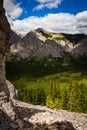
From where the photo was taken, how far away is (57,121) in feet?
169

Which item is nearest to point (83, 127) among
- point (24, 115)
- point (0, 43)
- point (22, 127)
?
point (24, 115)

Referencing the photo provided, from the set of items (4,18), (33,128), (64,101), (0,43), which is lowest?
(64,101)

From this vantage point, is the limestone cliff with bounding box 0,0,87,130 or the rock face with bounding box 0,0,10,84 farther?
the rock face with bounding box 0,0,10,84

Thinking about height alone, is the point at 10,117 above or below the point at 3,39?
below

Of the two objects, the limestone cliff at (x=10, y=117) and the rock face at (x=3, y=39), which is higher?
the rock face at (x=3, y=39)

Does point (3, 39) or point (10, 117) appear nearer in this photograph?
point (10, 117)

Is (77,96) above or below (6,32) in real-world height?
below

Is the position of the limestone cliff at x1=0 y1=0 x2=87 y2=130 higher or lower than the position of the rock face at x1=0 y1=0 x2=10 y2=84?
lower

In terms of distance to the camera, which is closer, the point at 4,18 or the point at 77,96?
the point at 4,18

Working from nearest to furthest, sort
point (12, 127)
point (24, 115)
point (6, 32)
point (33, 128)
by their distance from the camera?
1. point (12, 127)
2. point (33, 128)
3. point (6, 32)
4. point (24, 115)

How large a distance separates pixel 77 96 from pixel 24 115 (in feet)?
254

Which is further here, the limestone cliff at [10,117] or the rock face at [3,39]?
the rock face at [3,39]

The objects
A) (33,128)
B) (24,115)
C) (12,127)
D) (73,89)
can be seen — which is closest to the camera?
(12,127)

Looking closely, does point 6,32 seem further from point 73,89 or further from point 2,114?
point 73,89
